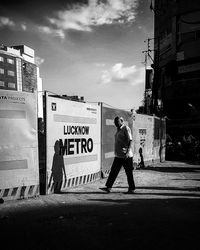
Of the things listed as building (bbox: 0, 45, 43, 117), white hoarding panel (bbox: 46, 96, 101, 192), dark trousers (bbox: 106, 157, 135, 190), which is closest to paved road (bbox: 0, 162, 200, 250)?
dark trousers (bbox: 106, 157, 135, 190)

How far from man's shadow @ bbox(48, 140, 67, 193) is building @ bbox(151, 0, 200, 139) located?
2107 centimetres

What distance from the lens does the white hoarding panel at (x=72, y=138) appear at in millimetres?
8109

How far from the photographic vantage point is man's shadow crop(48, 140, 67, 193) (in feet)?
26.7

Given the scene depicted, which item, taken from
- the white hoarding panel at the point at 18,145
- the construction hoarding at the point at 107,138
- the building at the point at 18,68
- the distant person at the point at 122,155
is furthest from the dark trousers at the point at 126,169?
the building at the point at 18,68

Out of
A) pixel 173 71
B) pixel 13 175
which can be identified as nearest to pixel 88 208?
pixel 13 175

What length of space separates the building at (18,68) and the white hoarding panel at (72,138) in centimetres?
10909

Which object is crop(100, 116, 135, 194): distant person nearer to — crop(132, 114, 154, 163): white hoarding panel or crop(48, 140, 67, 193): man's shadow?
crop(48, 140, 67, 193): man's shadow

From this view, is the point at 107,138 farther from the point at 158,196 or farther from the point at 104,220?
the point at 104,220

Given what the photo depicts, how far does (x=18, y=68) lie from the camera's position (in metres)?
117

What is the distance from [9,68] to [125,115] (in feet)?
366

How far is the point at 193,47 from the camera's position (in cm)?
3005

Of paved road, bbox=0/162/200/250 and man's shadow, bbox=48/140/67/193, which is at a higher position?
man's shadow, bbox=48/140/67/193

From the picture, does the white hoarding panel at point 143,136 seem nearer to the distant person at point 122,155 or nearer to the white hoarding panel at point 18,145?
the distant person at point 122,155

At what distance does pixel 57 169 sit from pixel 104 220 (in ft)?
10.2
